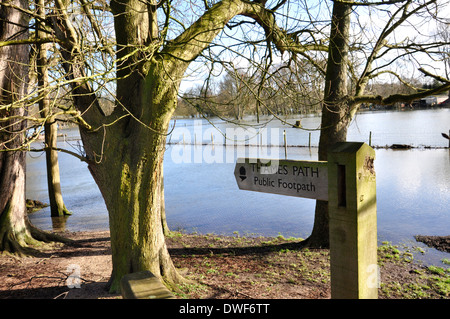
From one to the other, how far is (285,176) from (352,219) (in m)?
0.85

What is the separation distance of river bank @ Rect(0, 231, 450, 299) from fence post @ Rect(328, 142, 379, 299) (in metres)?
3.00

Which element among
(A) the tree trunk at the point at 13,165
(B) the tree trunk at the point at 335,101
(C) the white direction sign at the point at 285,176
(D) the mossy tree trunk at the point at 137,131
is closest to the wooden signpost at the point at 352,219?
(C) the white direction sign at the point at 285,176

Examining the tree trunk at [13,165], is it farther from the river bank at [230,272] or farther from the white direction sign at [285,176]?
the white direction sign at [285,176]

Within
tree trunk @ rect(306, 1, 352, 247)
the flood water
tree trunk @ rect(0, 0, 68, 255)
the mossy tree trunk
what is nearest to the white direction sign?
the flood water

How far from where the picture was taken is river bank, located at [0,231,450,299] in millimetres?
5469

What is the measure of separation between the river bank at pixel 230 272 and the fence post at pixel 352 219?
9.85 feet

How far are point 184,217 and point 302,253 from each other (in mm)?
6495

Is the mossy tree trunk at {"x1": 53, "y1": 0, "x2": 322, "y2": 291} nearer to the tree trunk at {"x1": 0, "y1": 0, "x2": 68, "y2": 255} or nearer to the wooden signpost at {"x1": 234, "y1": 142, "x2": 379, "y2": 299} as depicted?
the wooden signpost at {"x1": 234, "y1": 142, "x2": 379, "y2": 299}

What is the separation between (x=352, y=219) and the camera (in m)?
2.34

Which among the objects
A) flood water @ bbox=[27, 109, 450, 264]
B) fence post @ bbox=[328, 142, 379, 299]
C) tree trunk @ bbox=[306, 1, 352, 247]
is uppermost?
tree trunk @ bbox=[306, 1, 352, 247]

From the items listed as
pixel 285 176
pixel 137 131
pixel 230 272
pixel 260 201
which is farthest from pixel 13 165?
pixel 260 201

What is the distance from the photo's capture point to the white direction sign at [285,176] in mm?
2863

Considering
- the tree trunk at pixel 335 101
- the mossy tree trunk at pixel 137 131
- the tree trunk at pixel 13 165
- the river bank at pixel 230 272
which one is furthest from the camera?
the tree trunk at pixel 335 101
